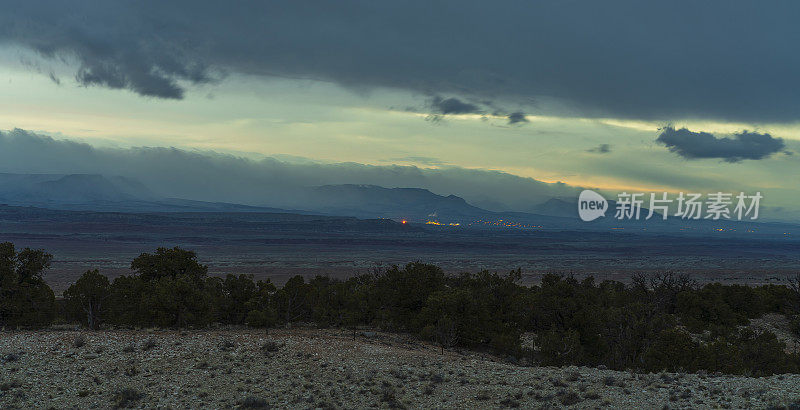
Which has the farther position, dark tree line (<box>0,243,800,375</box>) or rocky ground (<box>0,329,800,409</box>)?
dark tree line (<box>0,243,800,375</box>)

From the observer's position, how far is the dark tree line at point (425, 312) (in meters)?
28.0

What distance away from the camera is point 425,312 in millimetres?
32562

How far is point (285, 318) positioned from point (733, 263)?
158399mm

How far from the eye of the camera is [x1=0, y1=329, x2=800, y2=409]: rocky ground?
17344mm

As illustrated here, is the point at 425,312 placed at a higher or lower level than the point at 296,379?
higher

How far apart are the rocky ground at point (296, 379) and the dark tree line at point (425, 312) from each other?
6.16 m

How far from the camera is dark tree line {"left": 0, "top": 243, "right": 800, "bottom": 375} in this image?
28016 mm

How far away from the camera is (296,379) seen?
789 inches

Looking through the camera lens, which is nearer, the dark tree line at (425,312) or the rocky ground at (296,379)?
the rocky ground at (296,379)

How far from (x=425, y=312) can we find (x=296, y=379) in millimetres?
13894

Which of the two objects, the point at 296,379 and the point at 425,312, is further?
the point at 425,312

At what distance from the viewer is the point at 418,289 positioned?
37.0 m

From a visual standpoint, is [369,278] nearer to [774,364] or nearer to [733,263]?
[774,364]

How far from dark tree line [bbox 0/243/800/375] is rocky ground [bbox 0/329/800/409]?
6159 mm
